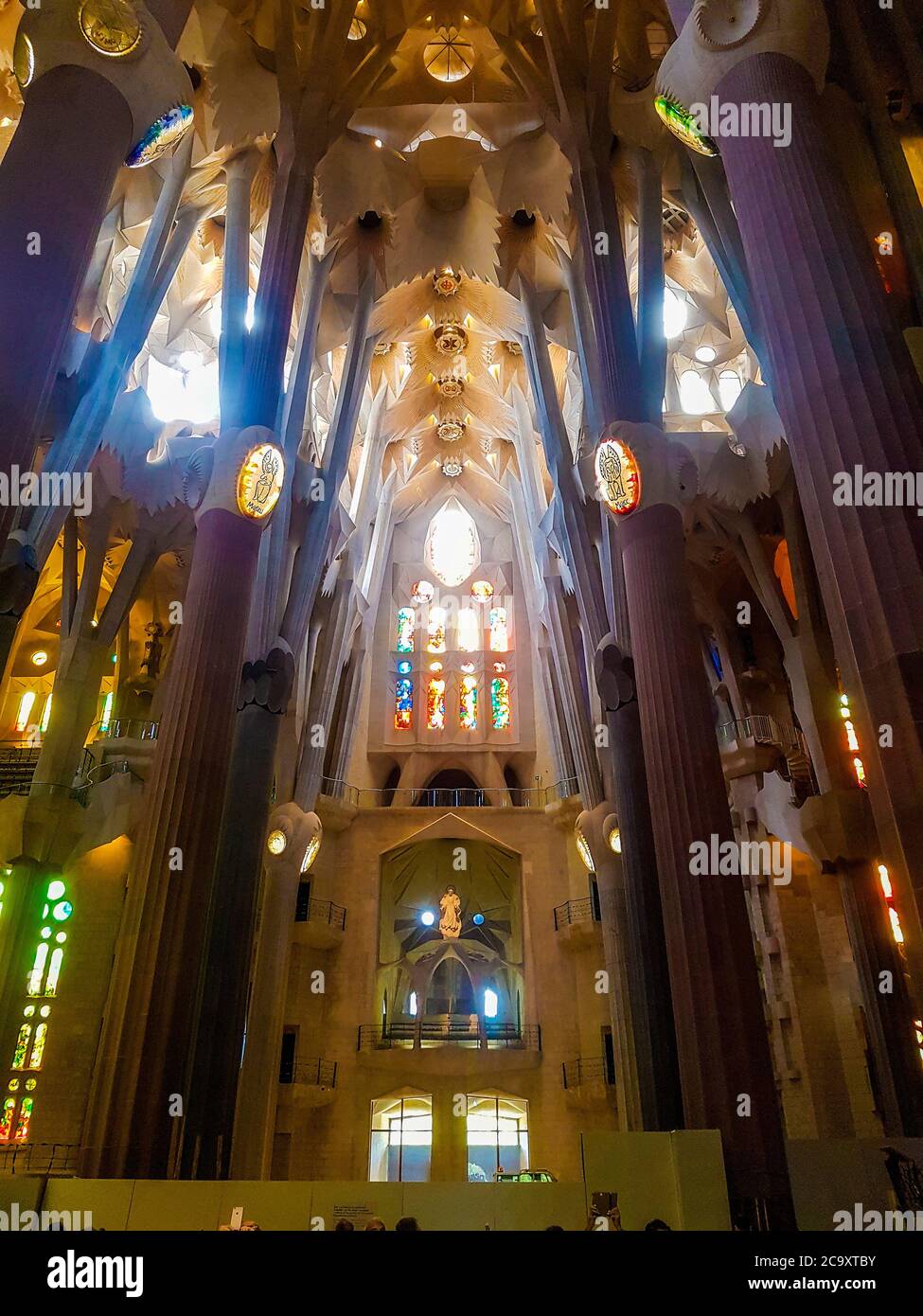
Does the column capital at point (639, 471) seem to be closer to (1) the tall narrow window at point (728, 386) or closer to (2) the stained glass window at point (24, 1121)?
(1) the tall narrow window at point (728, 386)

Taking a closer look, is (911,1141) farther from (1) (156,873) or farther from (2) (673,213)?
(2) (673,213)

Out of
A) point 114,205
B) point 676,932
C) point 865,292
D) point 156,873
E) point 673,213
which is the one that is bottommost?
point 676,932

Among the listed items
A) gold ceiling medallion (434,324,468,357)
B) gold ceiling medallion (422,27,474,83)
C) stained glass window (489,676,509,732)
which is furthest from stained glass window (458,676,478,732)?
gold ceiling medallion (422,27,474,83)

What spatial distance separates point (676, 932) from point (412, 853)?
51.2ft

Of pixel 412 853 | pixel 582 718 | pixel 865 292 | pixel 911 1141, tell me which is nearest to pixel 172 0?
pixel 865 292

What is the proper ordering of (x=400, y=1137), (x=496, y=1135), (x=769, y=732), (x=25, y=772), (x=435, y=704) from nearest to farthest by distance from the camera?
(x=769, y=732) → (x=25, y=772) → (x=400, y=1137) → (x=496, y=1135) → (x=435, y=704)

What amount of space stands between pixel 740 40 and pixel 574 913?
1863 cm

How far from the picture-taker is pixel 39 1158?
1550cm

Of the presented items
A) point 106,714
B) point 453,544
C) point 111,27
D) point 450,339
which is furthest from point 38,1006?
point 450,339

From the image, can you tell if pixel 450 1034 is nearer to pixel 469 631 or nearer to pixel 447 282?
pixel 469 631

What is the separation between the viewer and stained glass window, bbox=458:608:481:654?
29188 mm

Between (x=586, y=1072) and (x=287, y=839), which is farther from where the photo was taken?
(x=586, y=1072)

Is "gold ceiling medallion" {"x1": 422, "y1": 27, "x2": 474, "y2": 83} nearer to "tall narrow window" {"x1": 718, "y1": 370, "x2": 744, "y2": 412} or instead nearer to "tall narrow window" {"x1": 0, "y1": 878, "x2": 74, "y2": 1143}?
"tall narrow window" {"x1": 718, "y1": 370, "x2": 744, "y2": 412}
